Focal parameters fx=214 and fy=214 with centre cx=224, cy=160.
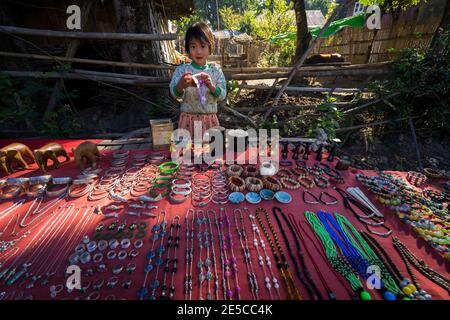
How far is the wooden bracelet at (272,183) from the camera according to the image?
2.28 m

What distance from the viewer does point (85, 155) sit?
2.59 m

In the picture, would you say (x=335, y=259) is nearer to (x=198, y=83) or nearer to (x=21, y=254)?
(x=198, y=83)

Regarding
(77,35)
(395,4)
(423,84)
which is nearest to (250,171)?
(423,84)

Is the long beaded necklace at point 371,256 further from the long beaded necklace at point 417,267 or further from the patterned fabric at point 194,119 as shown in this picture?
the patterned fabric at point 194,119

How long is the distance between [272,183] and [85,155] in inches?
88.0

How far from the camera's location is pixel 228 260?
1.58 metres

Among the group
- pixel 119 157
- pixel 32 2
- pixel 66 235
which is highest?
pixel 32 2

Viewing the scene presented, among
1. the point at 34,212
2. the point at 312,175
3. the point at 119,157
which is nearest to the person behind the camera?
the point at 34,212

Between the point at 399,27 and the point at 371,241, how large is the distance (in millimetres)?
12658

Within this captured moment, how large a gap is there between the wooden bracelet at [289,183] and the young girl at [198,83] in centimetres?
123

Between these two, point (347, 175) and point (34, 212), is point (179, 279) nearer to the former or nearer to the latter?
point (34, 212)

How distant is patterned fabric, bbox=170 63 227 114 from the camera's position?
2729mm

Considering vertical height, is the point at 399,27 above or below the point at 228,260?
above
